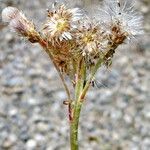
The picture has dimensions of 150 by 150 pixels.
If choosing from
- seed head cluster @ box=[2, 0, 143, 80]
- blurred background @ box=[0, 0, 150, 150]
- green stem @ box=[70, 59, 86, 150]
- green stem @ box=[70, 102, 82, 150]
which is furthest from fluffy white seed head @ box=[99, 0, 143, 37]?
blurred background @ box=[0, 0, 150, 150]

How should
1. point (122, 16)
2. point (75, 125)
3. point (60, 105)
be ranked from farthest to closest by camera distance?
point (60, 105)
point (122, 16)
point (75, 125)

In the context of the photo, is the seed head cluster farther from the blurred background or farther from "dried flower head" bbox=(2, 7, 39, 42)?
the blurred background

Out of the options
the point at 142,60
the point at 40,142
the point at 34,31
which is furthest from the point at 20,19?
the point at 142,60

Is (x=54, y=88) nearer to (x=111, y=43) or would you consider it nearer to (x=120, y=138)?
(x=120, y=138)

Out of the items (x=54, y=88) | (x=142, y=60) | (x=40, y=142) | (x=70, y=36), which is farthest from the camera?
(x=142, y=60)

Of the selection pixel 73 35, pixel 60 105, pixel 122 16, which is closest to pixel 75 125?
pixel 73 35

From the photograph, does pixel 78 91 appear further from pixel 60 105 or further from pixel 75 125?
pixel 60 105
